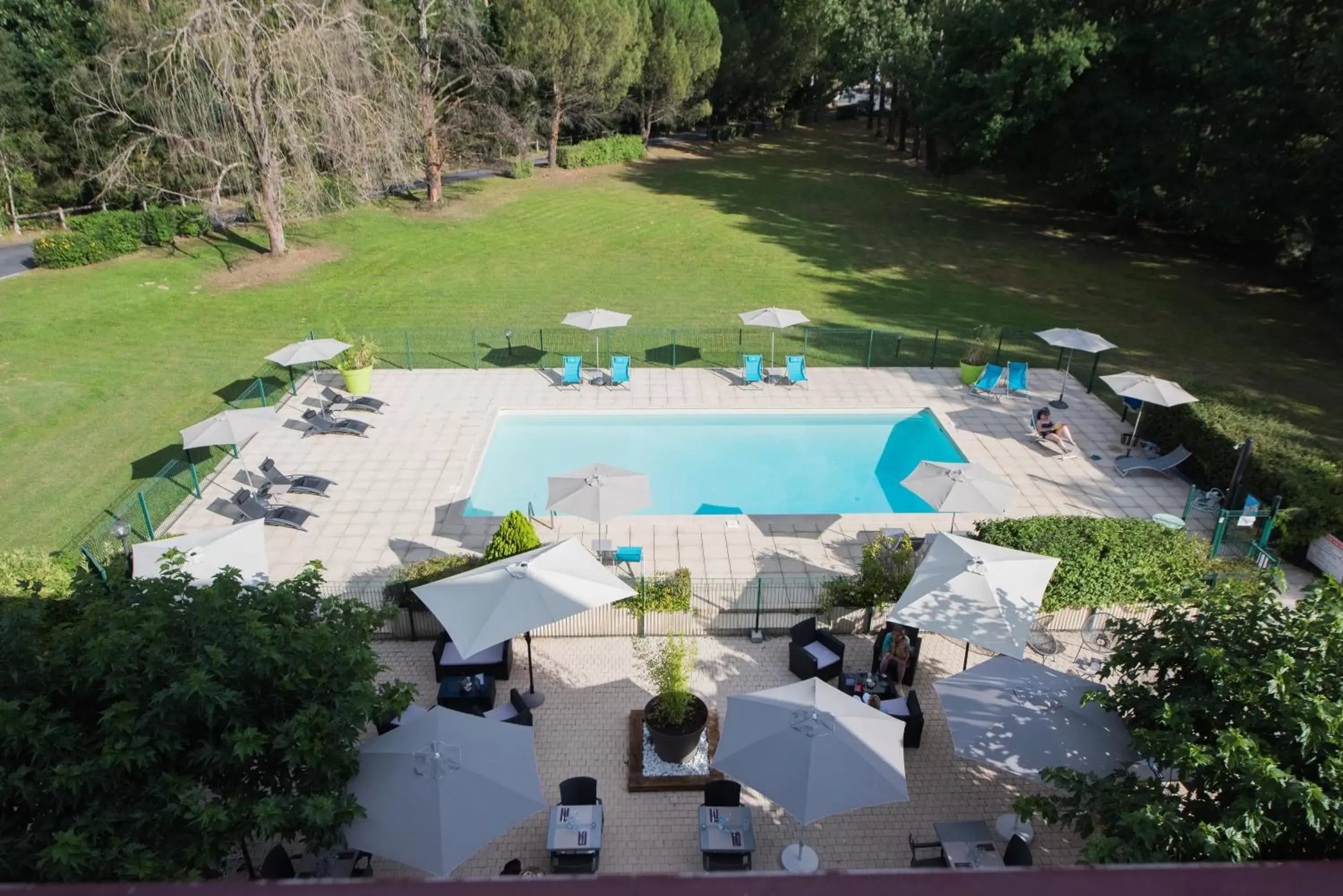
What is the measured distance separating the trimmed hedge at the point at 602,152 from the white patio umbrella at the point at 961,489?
39.0 meters

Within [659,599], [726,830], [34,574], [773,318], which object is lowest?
[726,830]

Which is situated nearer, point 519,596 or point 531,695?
point 519,596

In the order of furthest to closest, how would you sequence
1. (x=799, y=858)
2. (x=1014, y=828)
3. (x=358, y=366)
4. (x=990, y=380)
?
(x=990, y=380) < (x=358, y=366) < (x=1014, y=828) < (x=799, y=858)

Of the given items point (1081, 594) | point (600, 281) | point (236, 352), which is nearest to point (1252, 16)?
point (600, 281)

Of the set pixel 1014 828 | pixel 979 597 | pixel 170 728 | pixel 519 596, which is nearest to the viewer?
pixel 170 728

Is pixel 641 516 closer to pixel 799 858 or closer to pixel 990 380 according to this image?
pixel 799 858

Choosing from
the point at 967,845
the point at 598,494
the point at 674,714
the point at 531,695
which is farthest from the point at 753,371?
the point at 967,845

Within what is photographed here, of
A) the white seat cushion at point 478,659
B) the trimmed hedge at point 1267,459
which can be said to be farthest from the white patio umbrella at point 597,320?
the trimmed hedge at point 1267,459

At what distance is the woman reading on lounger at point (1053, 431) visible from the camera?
17188 millimetres

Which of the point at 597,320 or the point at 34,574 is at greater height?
the point at 597,320

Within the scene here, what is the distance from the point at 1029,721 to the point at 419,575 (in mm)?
8378

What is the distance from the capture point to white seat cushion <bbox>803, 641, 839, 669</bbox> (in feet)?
36.4

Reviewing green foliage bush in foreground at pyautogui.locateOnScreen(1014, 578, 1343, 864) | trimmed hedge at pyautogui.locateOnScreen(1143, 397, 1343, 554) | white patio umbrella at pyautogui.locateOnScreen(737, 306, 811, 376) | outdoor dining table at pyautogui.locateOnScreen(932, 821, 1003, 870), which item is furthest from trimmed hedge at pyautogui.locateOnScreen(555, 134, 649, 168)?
green foliage bush in foreground at pyautogui.locateOnScreen(1014, 578, 1343, 864)

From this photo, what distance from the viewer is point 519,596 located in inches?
412
